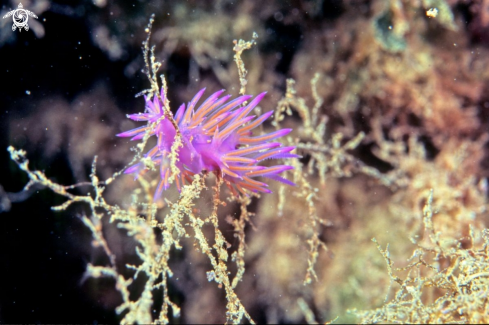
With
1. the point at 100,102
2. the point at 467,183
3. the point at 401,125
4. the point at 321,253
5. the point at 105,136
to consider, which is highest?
the point at 100,102

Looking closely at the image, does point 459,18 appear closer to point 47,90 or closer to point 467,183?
point 467,183

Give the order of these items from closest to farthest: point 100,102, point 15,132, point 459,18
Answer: point 15,132
point 100,102
point 459,18

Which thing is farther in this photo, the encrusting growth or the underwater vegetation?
the underwater vegetation

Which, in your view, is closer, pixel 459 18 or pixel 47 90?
pixel 47 90

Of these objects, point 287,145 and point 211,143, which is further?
point 287,145

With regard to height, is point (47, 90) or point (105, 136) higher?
point (47, 90)

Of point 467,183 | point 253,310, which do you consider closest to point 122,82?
point 253,310

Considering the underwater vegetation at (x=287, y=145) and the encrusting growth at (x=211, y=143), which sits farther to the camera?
the underwater vegetation at (x=287, y=145)

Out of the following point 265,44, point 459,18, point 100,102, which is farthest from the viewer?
point 265,44
